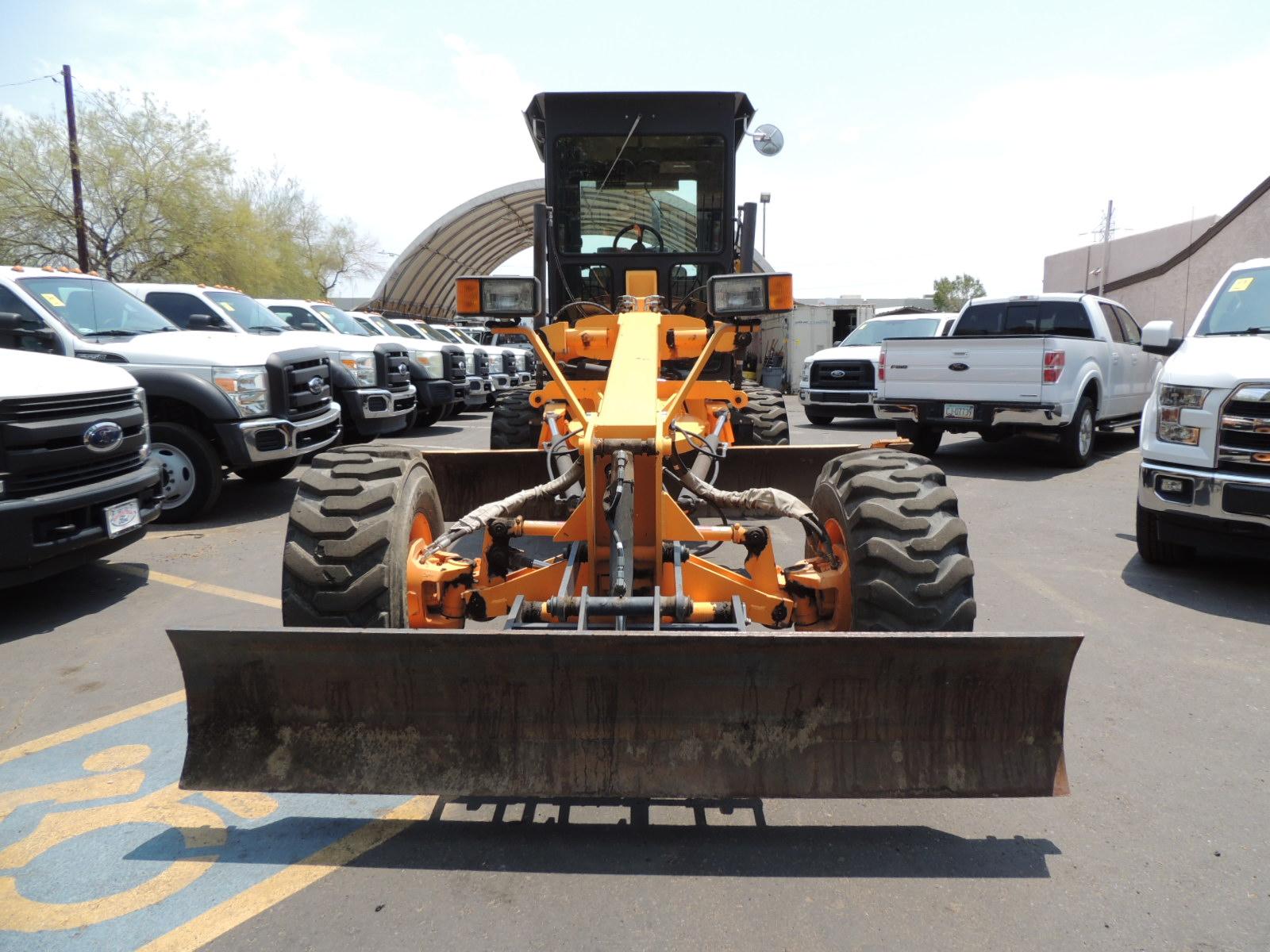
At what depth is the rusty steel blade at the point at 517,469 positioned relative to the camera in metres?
4.80

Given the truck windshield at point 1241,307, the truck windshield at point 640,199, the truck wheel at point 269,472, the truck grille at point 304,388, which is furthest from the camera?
the truck wheel at point 269,472

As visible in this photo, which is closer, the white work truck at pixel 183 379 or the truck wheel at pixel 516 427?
the truck wheel at pixel 516 427

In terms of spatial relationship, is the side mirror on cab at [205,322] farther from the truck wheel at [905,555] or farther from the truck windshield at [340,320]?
the truck wheel at [905,555]

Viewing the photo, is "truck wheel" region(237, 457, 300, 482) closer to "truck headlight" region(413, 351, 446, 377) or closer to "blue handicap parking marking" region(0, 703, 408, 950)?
"truck headlight" region(413, 351, 446, 377)

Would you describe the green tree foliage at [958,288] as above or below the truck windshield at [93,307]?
above

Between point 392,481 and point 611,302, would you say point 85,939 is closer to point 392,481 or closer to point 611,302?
point 392,481

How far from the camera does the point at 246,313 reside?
10.6 meters

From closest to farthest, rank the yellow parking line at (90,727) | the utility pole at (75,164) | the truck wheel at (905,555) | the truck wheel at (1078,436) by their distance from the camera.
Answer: the truck wheel at (905,555) < the yellow parking line at (90,727) < the truck wheel at (1078,436) < the utility pole at (75,164)

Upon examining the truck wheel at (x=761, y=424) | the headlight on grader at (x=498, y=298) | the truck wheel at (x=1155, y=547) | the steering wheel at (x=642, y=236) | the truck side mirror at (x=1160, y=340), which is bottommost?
the truck wheel at (x=1155, y=547)

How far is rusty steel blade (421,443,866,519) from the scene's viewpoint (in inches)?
189

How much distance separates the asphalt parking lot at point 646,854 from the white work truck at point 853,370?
10977 mm

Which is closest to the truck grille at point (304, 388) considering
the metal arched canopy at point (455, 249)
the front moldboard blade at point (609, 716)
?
the front moldboard blade at point (609, 716)

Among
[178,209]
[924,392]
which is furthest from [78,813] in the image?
[178,209]

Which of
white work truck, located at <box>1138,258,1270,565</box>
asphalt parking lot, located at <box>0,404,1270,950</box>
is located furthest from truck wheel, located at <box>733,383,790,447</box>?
asphalt parking lot, located at <box>0,404,1270,950</box>
